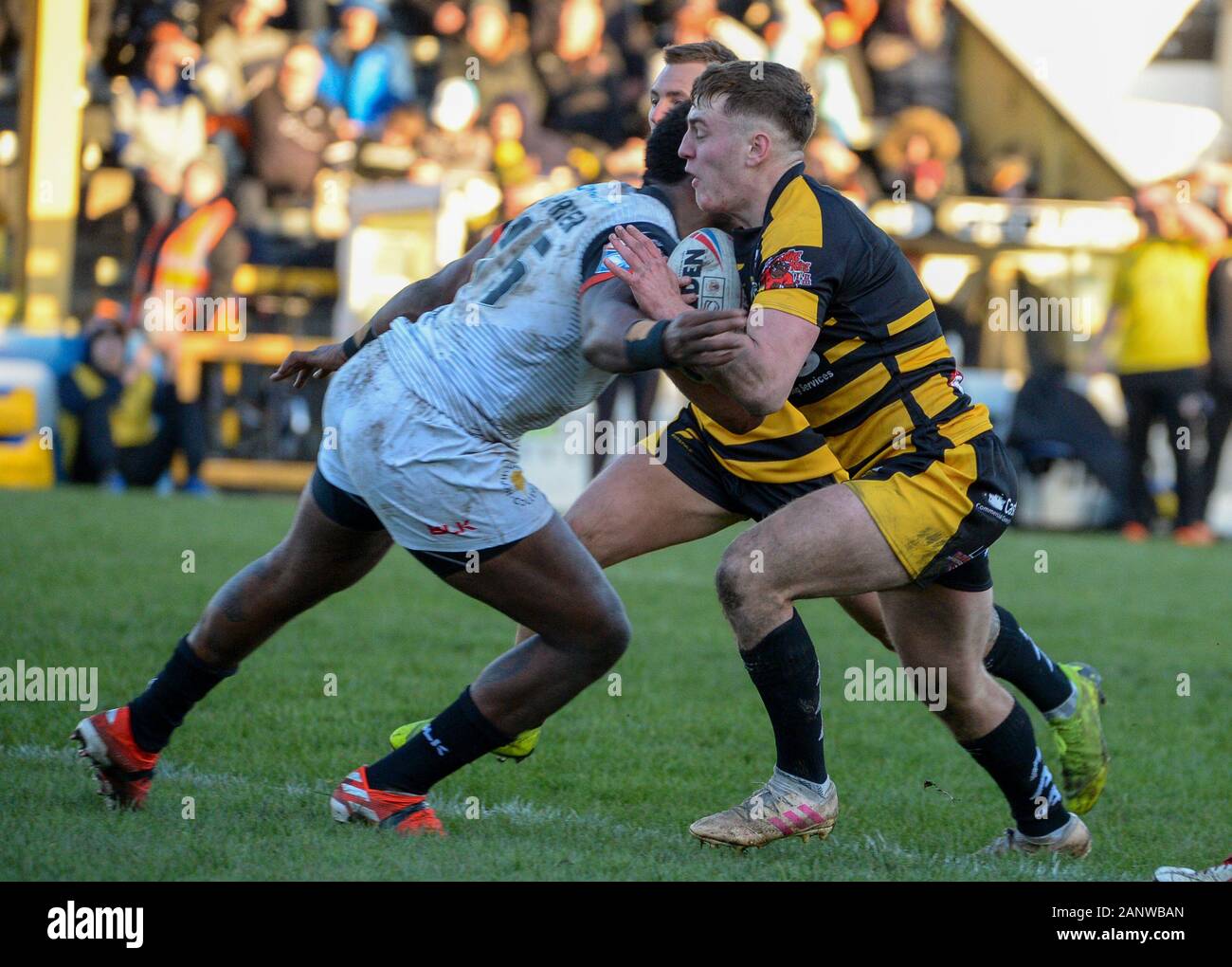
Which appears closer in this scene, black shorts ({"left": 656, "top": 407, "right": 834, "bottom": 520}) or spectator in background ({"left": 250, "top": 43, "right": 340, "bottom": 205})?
black shorts ({"left": 656, "top": 407, "right": 834, "bottom": 520})

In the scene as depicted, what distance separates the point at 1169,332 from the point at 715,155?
10.2 metres

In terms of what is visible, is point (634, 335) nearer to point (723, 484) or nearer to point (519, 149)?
point (723, 484)

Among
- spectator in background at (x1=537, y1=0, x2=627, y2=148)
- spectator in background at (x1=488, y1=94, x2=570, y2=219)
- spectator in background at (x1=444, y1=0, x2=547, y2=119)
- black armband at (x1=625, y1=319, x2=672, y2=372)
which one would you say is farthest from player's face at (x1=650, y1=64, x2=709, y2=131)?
spectator in background at (x1=537, y1=0, x2=627, y2=148)

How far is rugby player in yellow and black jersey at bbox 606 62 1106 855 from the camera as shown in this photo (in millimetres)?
4168

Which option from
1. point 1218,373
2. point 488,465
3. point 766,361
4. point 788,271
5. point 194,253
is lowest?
point 488,465

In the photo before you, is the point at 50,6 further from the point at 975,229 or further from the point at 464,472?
the point at 464,472

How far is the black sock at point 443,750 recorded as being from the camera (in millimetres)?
4270

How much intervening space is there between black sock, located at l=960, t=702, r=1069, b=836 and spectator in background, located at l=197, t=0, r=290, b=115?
11964 millimetres

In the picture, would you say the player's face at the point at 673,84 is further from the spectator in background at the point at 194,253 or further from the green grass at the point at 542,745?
the spectator in background at the point at 194,253

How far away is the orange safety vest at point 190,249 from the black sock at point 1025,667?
32.2 feet

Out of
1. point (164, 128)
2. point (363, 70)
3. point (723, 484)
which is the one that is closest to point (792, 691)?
point (723, 484)

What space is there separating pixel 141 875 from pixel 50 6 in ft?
42.5

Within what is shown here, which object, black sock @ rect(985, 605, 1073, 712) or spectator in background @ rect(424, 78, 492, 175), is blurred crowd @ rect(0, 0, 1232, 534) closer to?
spectator in background @ rect(424, 78, 492, 175)

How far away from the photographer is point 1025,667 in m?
5.25
